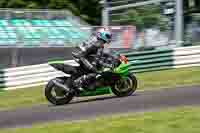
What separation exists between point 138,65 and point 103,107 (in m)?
7.49

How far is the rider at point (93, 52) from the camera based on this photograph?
12031 millimetres

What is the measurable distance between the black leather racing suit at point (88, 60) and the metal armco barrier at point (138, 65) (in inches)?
213

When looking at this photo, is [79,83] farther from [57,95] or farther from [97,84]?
[57,95]

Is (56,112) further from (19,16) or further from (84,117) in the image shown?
(19,16)

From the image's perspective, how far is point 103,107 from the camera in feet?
35.2

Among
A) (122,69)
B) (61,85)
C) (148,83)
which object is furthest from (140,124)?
(148,83)

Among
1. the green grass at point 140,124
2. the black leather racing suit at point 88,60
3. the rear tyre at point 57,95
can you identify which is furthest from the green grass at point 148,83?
the green grass at point 140,124

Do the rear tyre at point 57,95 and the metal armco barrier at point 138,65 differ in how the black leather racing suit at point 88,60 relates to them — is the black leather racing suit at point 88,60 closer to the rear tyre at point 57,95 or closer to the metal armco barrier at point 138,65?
the rear tyre at point 57,95

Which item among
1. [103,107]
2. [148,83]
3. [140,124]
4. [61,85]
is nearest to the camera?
[140,124]

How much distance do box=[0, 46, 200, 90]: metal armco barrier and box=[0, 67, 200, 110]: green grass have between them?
21.2 inches

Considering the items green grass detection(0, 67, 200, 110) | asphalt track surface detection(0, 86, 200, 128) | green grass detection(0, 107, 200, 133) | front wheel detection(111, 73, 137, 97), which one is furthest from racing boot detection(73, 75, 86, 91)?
green grass detection(0, 107, 200, 133)

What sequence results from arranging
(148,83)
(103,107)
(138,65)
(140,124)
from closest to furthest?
1. (140,124)
2. (103,107)
3. (148,83)
4. (138,65)

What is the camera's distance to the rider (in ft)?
39.5

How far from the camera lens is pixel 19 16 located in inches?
1083
